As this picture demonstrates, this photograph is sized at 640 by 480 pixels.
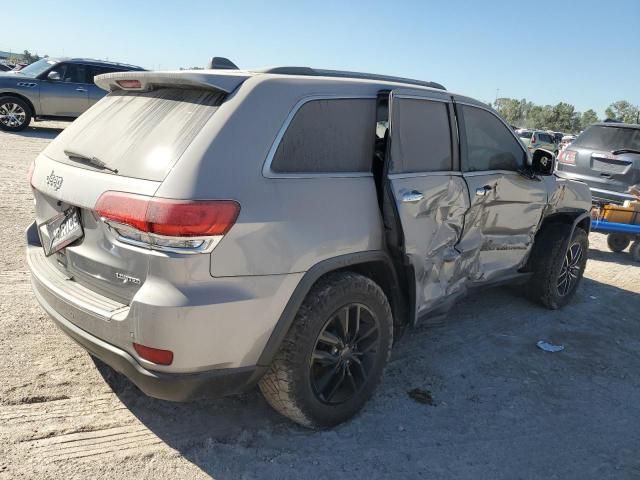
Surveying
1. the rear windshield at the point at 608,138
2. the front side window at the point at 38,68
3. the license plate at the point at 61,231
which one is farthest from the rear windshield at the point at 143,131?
the front side window at the point at 38,68

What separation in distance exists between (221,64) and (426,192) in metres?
1.50

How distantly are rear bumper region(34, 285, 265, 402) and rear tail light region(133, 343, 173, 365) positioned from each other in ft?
0.21

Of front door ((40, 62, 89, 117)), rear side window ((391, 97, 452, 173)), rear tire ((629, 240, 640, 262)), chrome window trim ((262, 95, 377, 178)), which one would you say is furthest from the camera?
front door ((40, 62, 89, 117))

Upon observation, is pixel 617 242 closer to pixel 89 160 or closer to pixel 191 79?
pixel 191 79

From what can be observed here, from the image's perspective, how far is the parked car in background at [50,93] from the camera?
13.2 m

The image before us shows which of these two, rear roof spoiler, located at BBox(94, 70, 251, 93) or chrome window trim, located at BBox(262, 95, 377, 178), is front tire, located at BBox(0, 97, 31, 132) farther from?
chrome window trim, located at BBox(262, 95, 377, 178)

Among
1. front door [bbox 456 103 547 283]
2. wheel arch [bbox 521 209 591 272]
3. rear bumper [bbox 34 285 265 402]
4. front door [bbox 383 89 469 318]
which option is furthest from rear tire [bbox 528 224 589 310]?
rear bumper [bbox 34 285 265 402]

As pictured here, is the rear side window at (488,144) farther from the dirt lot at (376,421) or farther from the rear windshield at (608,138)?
the rear windshield at (608,138)

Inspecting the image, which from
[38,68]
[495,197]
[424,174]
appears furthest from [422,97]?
[38,68]

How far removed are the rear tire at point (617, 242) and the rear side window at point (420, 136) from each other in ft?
18.2

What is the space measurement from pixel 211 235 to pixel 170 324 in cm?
41

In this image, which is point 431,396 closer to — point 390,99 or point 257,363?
point 257,363

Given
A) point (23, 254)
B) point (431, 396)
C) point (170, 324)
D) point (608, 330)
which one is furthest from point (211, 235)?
point (608, 330)

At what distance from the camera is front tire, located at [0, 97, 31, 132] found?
1328cm
